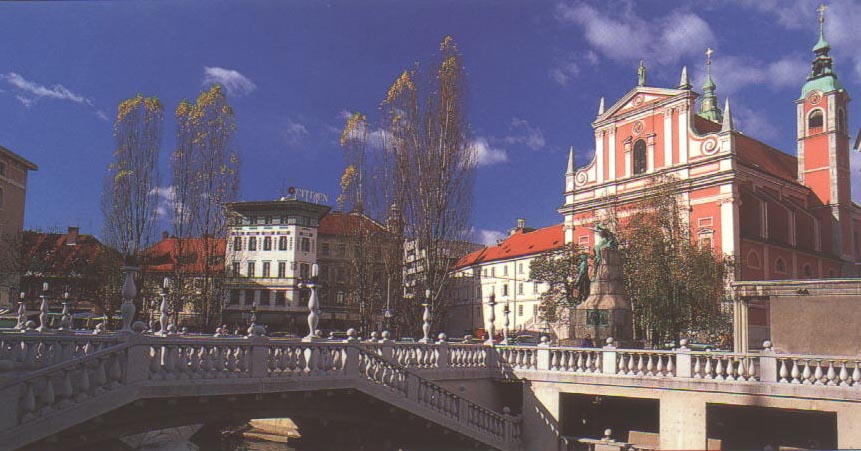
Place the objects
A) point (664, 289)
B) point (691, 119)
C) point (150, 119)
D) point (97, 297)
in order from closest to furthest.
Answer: point (664, 289) → point (150, 119) → point (97, 297) → point (691, 119)

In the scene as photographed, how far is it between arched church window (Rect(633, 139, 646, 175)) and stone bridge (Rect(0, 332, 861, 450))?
32649 millimetres

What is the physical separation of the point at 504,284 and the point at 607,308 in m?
53.4

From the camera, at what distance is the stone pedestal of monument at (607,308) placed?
74.1 feet

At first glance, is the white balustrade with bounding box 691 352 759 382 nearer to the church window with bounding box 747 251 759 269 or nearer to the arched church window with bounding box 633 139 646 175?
the church window with bounding box 747 251 759 269

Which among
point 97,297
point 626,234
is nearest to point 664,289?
point 626,234

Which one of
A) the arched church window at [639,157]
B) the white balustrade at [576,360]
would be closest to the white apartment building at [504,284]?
the arched church window at [639,157]

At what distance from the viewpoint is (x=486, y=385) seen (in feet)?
73.8

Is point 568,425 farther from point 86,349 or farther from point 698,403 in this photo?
point 86,349

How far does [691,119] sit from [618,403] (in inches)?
1233

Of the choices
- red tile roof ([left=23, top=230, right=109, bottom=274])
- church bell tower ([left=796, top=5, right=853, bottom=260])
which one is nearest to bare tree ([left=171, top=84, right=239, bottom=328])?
red tile roof ([left=23, top=230, right=109, bottom=274])

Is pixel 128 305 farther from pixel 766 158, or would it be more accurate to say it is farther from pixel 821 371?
pixel 766 158

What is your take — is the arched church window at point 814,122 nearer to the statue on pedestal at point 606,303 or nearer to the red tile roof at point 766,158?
the red tile roof at point 766,158

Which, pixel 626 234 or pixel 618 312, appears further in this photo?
pixel 626 234

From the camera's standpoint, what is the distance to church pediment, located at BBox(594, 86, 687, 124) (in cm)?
5053
